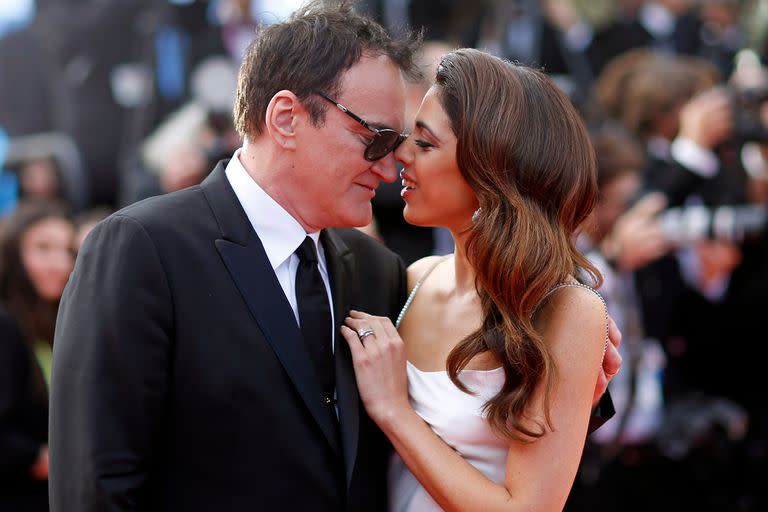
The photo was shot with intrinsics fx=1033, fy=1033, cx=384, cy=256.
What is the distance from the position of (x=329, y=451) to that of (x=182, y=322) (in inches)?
19.7

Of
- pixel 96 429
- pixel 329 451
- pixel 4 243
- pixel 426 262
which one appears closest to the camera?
pixel 96 429

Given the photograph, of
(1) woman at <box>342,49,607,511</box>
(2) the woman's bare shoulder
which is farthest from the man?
(2) the woman's bare shoulder

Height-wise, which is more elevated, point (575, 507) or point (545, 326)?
point (545, 326)

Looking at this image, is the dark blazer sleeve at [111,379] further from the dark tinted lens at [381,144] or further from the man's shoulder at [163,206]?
the dark tinted lens at [381,144]

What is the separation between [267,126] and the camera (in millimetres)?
2799

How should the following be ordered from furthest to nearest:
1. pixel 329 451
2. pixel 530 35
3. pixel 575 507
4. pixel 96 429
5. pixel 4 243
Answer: pixel 530 35
pixel 575 507
pixel 4 243
pixel 329 451
pixel 96 429

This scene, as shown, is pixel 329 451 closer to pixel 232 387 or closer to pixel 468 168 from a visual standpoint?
pixel 232 387

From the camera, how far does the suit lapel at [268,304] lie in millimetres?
2588

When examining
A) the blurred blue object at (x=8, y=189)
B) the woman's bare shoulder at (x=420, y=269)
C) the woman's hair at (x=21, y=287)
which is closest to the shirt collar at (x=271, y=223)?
the woman's bare shoulder at (x=420, y=269)

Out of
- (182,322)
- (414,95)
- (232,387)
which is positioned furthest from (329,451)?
(414,95)

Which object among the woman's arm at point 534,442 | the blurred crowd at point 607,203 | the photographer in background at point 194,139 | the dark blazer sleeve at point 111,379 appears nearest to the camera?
the dark blazer sleeve at point 111,379

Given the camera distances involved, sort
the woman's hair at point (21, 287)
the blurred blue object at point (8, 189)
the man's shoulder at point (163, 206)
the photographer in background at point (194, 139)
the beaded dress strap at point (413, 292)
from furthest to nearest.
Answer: the blurred blue object at point (8, 189)
the photographer in background at point (194, 139)
the woman's hair at point (21, 287)
the beaded dress strap at point (413, 292)
the man's shoulder at point (163, 206)

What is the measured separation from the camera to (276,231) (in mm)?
2744

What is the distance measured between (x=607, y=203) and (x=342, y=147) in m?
2.60
